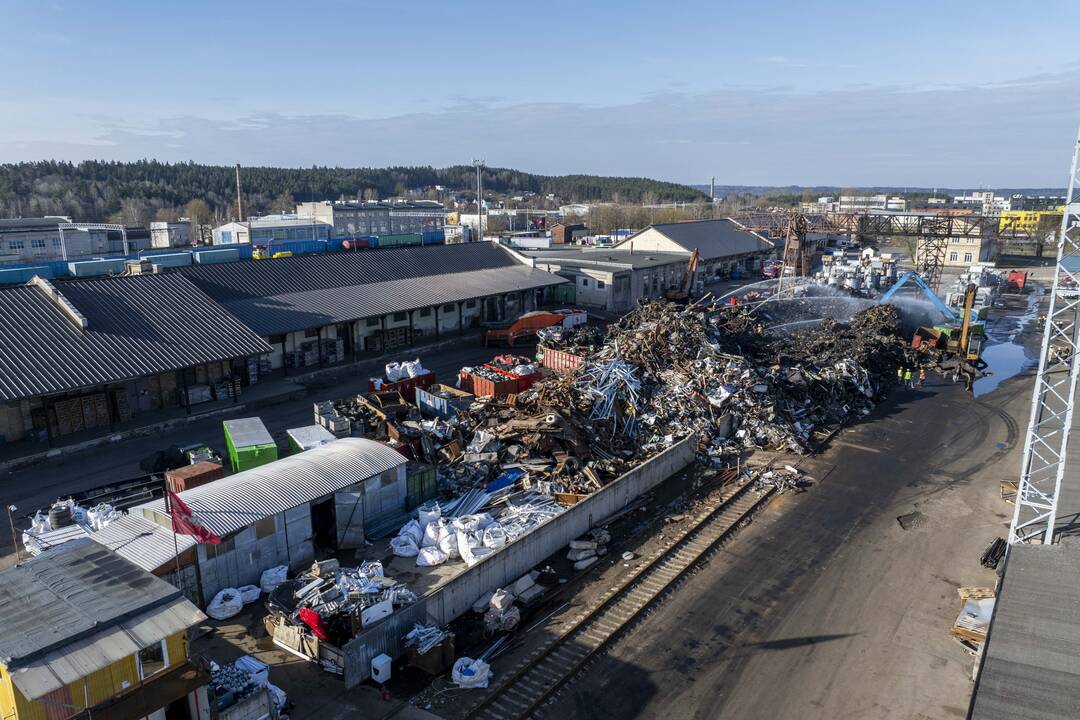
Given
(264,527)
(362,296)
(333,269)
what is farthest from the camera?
(333,269)

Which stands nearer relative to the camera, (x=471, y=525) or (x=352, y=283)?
(x=471, y=525)

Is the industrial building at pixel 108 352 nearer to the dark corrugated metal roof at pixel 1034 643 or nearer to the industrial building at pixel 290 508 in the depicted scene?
the industrial building at pixel 290 508

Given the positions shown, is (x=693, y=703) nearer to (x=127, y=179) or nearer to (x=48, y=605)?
(x=48, y=605)

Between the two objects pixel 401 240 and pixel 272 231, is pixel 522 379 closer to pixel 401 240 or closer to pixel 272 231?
pixel 401 240

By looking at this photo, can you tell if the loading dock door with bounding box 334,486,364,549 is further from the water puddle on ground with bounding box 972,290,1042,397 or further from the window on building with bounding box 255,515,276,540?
the water puddle on ground with bounding box 972,290,1042,397

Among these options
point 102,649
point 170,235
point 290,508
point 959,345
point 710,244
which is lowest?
point 959,345

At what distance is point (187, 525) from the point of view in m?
16.3

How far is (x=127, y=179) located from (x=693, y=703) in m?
185

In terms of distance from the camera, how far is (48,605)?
1152 centimetres

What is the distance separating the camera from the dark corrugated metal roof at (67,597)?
10.7m

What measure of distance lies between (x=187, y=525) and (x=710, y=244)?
66.4 m

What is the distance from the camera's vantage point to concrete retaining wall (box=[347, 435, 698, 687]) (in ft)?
48.0

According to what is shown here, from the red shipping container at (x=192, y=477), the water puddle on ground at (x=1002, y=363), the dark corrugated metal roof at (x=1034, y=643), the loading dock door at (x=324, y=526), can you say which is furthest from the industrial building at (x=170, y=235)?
the dark corrugated metal roof at (x=1034, y=643)

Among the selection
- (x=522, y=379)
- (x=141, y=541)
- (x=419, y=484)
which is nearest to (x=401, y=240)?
(x=522, y=379)
